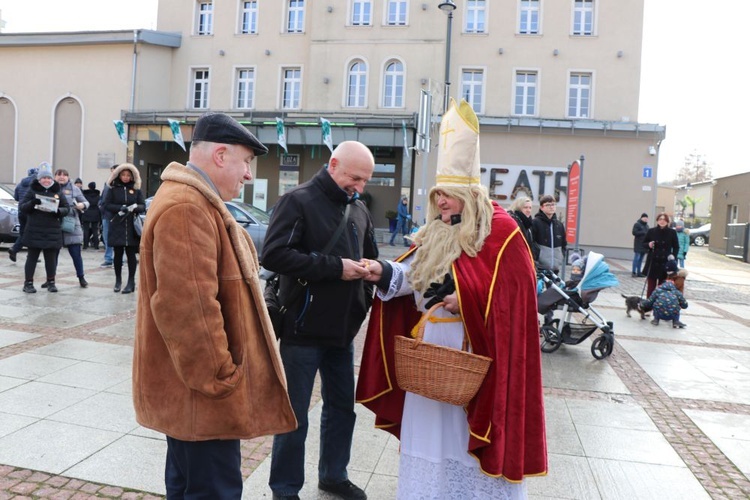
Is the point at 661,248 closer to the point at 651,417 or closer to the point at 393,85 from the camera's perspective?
the point at 651,417

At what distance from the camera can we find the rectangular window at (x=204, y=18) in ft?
93.7

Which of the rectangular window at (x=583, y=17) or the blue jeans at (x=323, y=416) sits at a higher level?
the rectangular window at (x=583, y=17)

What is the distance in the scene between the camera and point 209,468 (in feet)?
7.43

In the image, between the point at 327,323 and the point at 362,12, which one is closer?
the point at 327,323

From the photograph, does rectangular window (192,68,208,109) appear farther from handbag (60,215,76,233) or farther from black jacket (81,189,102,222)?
handbag (60,215,76,233)

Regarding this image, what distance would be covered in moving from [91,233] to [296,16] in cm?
1489

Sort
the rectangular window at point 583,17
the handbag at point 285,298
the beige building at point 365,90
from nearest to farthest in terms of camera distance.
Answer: the handbag at point 285,298
the beige building at point 365,90
the rectangular window at point 583,17

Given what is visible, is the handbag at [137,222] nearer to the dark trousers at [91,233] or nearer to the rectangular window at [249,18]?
the dark trousers at [91,233]

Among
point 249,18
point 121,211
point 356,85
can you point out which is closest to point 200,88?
point 249,18

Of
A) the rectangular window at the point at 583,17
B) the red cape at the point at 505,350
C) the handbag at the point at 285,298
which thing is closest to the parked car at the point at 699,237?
the rectangular window at the point at 583,17

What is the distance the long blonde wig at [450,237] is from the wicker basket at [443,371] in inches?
14.9

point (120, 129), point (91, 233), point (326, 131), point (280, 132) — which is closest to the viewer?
point (91, 233)

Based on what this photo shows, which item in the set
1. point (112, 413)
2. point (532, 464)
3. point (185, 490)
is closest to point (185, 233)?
Answer: point (185, 490)

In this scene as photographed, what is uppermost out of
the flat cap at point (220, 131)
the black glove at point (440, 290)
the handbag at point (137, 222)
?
A: the flat cap at point (220, 131)
